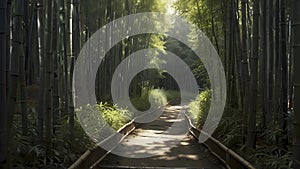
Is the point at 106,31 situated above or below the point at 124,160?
above

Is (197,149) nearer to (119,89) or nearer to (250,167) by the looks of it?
(250,167)

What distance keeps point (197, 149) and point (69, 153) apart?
10.1ft

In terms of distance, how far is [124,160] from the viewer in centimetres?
570

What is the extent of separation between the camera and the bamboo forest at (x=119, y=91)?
3.48 meters

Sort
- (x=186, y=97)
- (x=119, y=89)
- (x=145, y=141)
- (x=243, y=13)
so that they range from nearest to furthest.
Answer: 1. (x=243, y=13)
2. (x=145, y=141)
3. (x=119, y=89)
4. (x=186, y=97)

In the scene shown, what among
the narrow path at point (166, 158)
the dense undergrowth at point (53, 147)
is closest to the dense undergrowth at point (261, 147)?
the narrow path at point (166, 158)

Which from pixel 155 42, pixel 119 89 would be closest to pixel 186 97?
pixel 155 42

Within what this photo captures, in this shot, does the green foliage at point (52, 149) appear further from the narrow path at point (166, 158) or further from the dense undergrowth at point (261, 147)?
the dense undergrowth at point (261, 147)

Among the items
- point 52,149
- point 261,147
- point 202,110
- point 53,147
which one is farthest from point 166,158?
point 202,110

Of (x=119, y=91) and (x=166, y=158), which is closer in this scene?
(x=166, y=158)

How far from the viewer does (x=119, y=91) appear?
452 inches

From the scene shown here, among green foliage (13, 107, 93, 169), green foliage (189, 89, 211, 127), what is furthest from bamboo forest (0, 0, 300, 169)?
green foliage (189, 89, 211, 127)

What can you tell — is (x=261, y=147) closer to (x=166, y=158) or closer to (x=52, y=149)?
(x=166, y=158)

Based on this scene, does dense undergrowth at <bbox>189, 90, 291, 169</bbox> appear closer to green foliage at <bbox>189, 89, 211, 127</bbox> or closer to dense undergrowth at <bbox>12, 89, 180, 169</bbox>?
dense undergrowth at <bbox>12, 89, 180, 169</bbox>
